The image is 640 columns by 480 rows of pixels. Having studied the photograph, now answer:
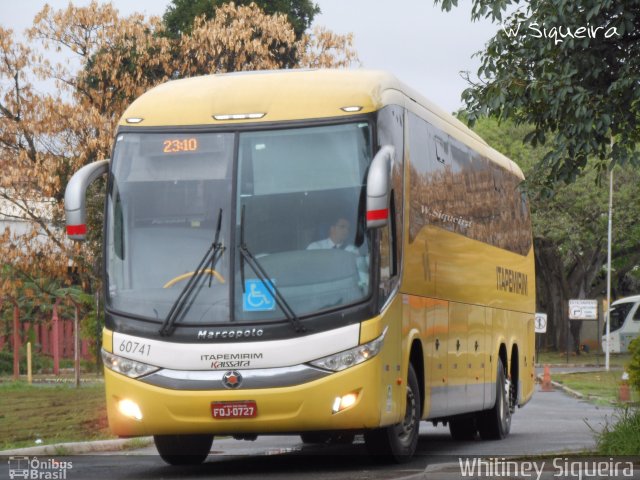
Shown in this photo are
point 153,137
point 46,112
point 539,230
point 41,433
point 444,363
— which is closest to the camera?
point 153,137

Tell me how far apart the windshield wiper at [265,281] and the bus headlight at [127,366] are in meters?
1.06

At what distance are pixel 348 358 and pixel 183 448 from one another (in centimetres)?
264

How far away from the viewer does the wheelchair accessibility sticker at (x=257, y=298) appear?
12.5 metres

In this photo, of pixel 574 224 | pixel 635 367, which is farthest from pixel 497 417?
Result: pixel 574 224

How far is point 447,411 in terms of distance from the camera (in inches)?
618

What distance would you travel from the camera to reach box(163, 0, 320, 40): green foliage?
48.6 meters

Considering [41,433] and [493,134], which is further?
[493,134]

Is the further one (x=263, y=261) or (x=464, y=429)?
(x=464, y=429)

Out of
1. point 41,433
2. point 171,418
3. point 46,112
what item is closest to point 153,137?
point 171,418

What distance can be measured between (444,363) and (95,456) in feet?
12.6

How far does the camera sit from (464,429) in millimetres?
19250

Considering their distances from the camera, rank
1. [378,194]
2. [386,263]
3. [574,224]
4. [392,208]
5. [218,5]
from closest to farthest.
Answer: [378,194] → [386,263] → [392,208] → [218,5] → [574,224]

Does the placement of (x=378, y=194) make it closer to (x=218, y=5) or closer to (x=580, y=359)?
(x=218, y=5)

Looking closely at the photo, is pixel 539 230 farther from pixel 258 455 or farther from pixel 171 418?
pixel 171 418
